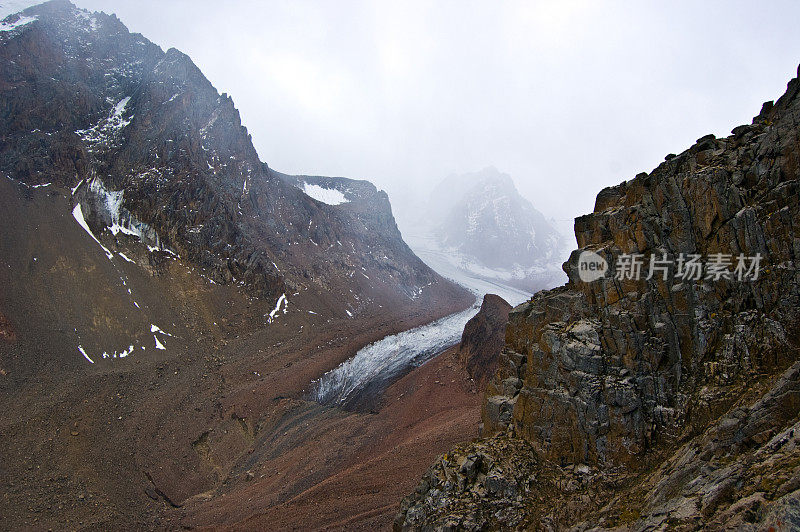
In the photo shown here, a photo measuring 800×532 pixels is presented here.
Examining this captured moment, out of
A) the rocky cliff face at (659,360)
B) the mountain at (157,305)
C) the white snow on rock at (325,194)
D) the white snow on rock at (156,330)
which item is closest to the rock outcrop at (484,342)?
the mountain at (157,305)

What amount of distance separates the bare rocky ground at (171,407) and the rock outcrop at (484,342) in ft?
5.59

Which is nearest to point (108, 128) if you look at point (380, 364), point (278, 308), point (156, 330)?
point (156, 330)

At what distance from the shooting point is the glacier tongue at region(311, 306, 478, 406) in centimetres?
4203

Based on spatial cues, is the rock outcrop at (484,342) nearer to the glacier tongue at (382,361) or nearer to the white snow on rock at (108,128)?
the glacier tongue at (382,361)

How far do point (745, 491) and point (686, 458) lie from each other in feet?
8.90

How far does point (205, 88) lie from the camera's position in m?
73.7

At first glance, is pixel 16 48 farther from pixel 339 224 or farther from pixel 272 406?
pixel 272 406

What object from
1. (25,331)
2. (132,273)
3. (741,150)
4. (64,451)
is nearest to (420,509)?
(741,150)

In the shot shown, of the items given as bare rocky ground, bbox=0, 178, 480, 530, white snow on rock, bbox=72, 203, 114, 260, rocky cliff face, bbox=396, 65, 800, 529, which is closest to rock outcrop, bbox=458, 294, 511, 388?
bare rocky ground, bbox=0, 178, 480, 530

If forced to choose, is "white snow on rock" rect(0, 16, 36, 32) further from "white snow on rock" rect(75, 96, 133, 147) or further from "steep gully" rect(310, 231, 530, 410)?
"steep gully" rect(310, 231, 530, 410)

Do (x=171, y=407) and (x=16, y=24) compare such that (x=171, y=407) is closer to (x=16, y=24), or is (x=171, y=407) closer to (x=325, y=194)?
(x=16, y=24)

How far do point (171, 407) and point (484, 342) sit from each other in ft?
96.4

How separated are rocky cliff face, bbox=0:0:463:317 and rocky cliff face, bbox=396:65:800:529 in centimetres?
5178

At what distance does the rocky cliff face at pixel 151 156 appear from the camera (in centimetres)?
5522
